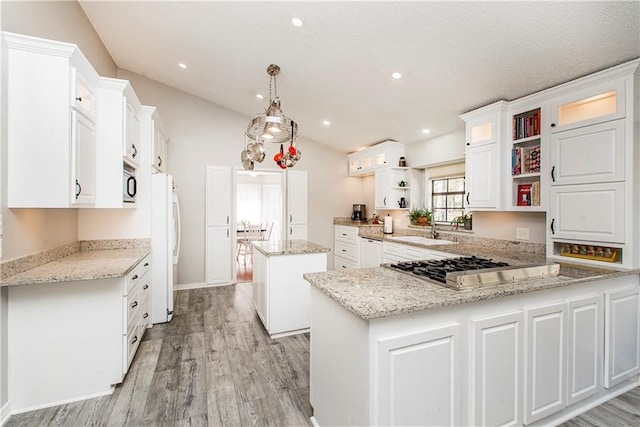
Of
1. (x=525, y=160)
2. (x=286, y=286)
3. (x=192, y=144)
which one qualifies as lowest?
(x=286, y=286)

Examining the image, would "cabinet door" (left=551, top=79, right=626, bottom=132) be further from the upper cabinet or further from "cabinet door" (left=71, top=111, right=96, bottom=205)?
"cabinet door" (left=71, top=111, right=96, bottom=205)

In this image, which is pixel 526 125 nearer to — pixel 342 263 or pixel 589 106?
pixel 589 106

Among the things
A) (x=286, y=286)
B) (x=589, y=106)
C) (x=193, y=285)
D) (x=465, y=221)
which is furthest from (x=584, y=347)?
(x=193, y=285)

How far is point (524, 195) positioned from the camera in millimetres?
2807

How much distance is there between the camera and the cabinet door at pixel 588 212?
208cm

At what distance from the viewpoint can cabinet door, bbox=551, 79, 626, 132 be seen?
209cm

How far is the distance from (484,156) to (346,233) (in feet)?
9.55

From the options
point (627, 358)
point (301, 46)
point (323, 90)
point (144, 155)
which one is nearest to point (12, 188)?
point (144, 155)

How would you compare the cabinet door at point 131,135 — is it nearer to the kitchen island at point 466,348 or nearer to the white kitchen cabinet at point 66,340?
the white kitchen cabinet at point 66,340

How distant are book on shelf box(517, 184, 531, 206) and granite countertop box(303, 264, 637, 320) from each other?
36.7 inches

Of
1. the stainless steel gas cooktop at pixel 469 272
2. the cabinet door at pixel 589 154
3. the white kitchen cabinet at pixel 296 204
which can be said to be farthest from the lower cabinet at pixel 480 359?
the white kitchen cabinet at pixel 296 204

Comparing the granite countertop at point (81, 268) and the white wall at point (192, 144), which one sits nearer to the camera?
the granite countertop at point (81, 268)

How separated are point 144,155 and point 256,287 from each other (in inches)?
78.8

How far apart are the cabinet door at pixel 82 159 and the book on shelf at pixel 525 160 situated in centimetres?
374
